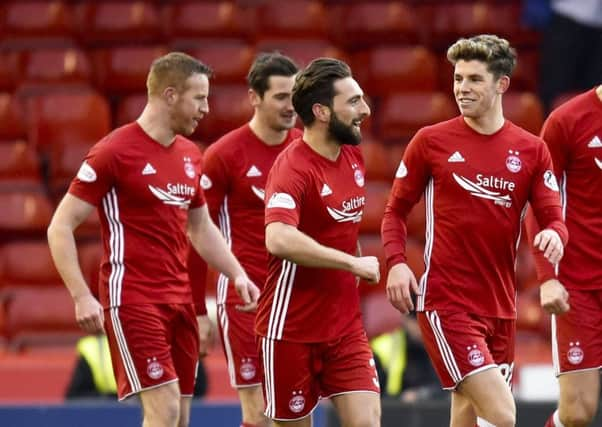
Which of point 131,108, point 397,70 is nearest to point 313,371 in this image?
point 131,108

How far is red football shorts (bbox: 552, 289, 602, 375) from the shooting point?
28.1 feet

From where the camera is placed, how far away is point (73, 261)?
8328 mm

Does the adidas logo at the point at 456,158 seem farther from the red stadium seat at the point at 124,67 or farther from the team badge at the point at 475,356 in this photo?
the red stadium seat at the point at 124,67

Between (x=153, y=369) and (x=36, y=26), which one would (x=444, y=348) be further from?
(x=36, y=26)

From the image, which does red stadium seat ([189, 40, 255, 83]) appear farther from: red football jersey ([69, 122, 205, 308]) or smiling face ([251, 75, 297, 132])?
red football jersey ([69, 122, 205, 308])

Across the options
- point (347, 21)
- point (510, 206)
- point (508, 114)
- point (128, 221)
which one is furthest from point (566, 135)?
→ point (347, 21)

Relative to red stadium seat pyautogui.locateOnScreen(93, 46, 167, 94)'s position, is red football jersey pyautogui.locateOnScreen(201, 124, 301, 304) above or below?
below

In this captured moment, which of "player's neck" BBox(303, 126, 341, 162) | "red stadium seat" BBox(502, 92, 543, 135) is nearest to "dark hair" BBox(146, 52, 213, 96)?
"player's neck" BBox(303, 126, 341, 162)

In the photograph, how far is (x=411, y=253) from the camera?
12.6 meters

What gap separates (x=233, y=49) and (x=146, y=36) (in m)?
0.91

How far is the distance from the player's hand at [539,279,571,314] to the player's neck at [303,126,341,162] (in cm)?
115

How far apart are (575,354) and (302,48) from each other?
6.11 meters

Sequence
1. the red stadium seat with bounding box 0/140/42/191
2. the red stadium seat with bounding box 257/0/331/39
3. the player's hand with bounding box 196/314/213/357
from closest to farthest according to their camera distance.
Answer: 1. the player's hand with bounding box 196/314/213/357
2. the red stadium seat with bounding box 0/140/42/191
3. the red stadium seat with bounding box 257/0/331/39

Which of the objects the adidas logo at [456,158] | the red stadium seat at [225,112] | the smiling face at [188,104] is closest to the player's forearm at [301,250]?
the adidas logo at [456,158]
